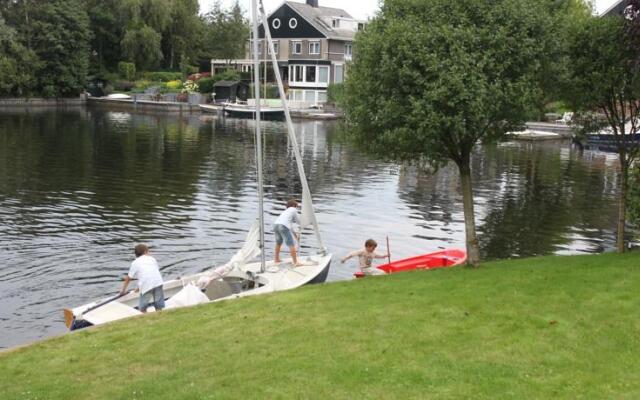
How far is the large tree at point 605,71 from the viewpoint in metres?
18.5

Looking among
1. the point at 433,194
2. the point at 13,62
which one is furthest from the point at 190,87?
the point at 433,194

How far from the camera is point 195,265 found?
26578mm

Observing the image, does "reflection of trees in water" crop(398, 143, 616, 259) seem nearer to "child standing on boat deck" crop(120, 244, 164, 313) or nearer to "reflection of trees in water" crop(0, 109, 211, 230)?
"child standing on boat deck" crop(120, 244, 164, 313)

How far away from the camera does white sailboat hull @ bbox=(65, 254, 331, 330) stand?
1770cm

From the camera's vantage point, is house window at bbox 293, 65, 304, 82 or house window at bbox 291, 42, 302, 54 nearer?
house window at bbox 293, 65, 304, 82

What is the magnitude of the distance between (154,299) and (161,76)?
109 m

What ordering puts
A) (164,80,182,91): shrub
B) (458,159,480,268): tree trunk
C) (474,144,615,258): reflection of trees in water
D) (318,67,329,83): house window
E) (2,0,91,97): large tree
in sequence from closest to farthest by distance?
(458,159,480,268): tree trunk, (474,144,615,258): reflection of trees in water, (2,0,91,97): large tree, (318,67,329,83): house window, (164,80,182,91): shrub

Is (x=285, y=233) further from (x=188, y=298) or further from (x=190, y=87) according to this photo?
(x=190, y=87)

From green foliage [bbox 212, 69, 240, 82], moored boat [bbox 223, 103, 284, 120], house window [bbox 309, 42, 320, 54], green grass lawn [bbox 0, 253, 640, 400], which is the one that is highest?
house window [bbox 309, 42, 320, 54]

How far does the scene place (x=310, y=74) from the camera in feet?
366

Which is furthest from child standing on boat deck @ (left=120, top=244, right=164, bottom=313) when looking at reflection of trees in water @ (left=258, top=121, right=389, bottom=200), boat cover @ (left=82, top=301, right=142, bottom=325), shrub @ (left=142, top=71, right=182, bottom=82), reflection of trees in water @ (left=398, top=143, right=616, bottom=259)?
shrub @ (left=142, top=71, right=182, bottom=82)

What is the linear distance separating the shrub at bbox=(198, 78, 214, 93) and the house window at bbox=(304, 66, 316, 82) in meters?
15.6

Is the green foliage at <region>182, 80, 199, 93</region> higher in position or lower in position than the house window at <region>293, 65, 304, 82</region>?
lower

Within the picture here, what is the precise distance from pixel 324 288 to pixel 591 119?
Answer: 9.50m
